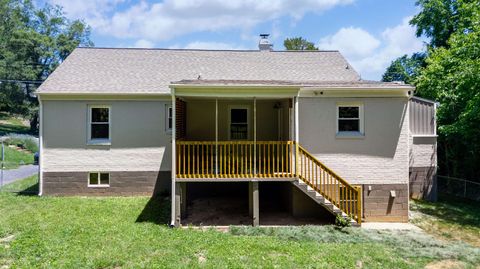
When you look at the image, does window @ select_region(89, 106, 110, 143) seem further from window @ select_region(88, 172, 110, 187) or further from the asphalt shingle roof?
window @ select_region(88, 172, 110, 187)

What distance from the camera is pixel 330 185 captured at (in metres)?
10.3

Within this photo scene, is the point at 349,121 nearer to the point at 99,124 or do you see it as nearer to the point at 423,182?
the point at 423,182

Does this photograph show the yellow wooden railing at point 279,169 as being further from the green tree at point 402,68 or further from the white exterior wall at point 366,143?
the green tree at point 402,68

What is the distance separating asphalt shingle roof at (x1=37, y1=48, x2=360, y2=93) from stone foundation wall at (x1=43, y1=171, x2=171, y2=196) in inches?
129

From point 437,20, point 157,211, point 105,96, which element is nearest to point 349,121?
point 157,211

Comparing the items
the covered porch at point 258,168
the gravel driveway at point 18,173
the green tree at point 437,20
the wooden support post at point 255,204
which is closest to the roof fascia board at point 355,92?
the covered porch at point 258,168

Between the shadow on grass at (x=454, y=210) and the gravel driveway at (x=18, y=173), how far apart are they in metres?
18.4

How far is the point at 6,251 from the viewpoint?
7414mm

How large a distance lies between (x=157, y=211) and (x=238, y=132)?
14.9ft

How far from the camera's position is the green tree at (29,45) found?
121ft

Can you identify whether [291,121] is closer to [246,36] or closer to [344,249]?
[344,249]

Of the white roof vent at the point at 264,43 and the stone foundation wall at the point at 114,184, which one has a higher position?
the white roof vent at the point at 264,43

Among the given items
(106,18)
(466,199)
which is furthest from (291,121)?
(106,18)

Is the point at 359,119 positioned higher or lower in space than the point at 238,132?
higher
